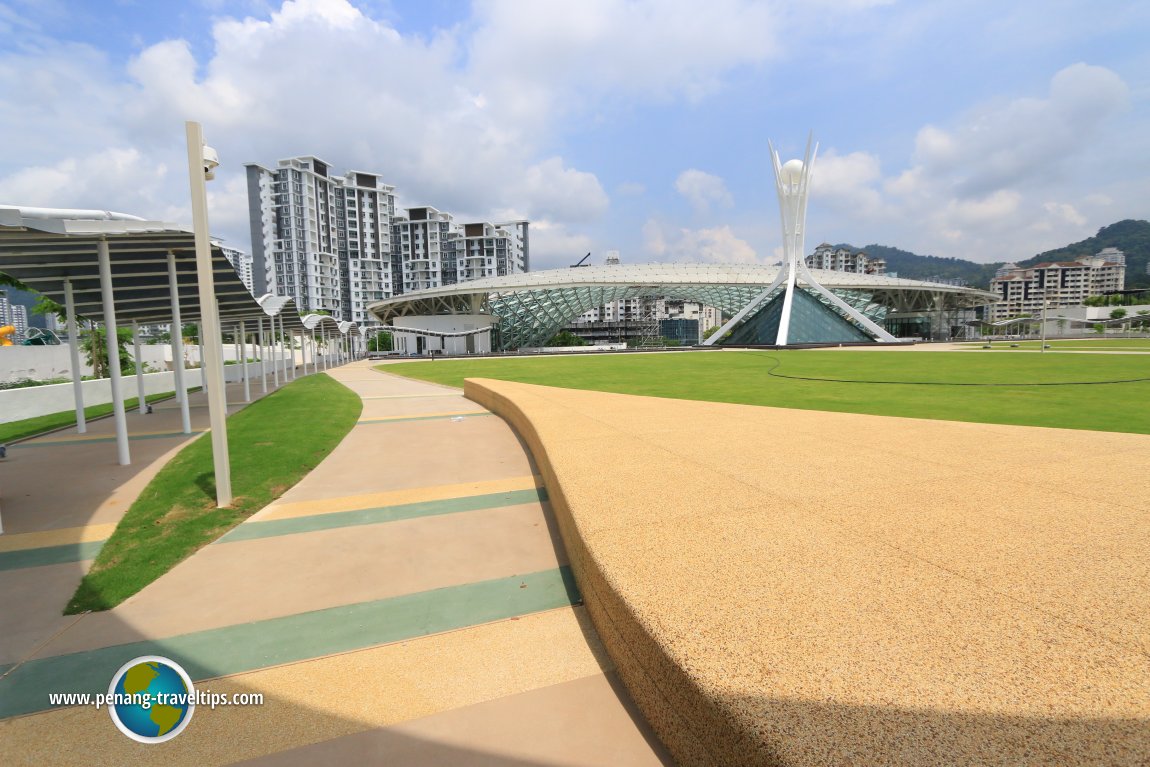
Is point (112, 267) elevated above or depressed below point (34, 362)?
above

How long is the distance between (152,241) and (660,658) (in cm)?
1024

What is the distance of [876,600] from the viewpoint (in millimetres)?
2754

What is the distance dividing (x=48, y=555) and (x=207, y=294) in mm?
2949

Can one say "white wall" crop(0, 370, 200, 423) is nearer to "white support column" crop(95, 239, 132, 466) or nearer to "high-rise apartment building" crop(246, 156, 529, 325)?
"white support column" crop(95, 239, 132, 466)

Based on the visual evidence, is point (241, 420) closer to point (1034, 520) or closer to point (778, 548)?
point (778, 548)

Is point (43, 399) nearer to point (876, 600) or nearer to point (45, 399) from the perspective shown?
point (45, 399)

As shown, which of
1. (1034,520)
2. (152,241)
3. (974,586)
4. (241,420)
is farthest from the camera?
(241,420)

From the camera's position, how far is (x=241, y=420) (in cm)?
1236

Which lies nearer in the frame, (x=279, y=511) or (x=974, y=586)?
(x=974, y=586)

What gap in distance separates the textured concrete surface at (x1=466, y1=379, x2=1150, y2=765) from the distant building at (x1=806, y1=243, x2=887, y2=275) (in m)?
177

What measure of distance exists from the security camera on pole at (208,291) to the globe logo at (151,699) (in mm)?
3334

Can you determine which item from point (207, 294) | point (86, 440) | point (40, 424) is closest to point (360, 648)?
point (207, 294)

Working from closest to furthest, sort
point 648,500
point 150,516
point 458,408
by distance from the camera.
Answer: point 648,500 < point 150,516 < point 458,408

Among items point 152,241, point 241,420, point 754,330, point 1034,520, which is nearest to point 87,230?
point 152,241
